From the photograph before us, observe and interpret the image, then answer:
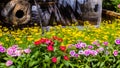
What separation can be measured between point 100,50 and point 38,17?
4.91 meters

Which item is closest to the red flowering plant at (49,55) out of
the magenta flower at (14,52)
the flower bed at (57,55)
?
the flower bed at (57,55)

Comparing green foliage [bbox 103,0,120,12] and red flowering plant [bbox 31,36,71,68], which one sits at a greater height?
red flowering plant [bbox 31,36,71,68]

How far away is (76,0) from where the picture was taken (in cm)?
1041

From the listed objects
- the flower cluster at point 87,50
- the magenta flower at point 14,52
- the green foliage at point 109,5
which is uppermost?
the magenta flower at point 14,52

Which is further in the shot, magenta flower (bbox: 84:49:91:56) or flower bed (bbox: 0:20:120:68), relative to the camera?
magenta flower (bbox: 84:49:91:56)

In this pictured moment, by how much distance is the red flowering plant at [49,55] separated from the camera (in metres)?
4.88

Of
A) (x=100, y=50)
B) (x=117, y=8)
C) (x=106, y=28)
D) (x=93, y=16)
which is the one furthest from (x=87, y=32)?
(x=117, y=8)

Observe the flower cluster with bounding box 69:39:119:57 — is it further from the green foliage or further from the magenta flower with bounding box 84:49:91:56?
the green foliage

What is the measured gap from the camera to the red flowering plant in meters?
4.88

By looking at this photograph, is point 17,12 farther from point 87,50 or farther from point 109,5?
point 109,5

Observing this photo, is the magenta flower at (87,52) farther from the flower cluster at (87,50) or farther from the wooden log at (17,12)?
the wooden log at (17,12)

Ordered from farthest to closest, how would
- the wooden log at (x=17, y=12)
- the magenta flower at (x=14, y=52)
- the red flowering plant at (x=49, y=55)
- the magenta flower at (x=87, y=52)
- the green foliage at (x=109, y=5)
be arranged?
the green foliage at (x=109, y=5), the wooden log at (x=17, y=12), the magenta flower at (x=87, y=52), the magenta flower at (x=14, y=52), the red flowering plant at (x=49, y=55)

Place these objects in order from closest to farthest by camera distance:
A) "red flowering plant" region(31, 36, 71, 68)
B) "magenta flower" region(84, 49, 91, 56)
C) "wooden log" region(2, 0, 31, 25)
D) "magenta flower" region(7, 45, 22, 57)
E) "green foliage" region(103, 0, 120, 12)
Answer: "red flowering plant" region(31, 36, 71, 68), "magenta flower" region(7, 45, 22, 57), "magenta flower" region(84, 49, 91, 56), "wooden log" region(2, 0, 31, 25), "green foliage" region(103, 0, 120, 12)

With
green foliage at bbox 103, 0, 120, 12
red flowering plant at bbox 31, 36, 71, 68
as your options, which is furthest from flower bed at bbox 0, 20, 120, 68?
green foliage at bbox 103, 0, 120, 12
